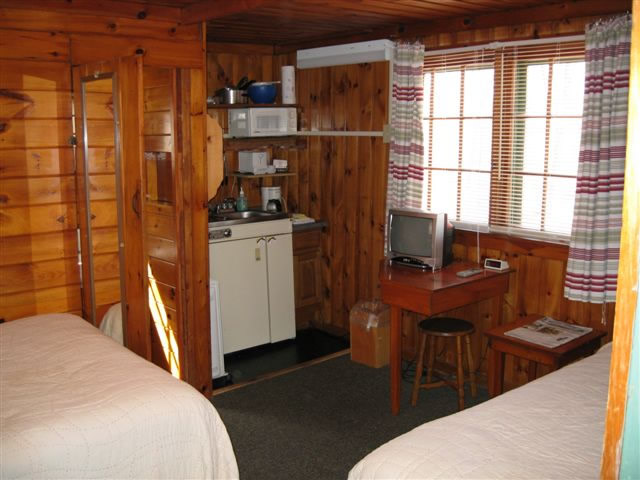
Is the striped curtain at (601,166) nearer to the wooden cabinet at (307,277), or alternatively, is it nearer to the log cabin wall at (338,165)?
the log cabin wall at (338,165)

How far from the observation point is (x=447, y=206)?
4.64 m

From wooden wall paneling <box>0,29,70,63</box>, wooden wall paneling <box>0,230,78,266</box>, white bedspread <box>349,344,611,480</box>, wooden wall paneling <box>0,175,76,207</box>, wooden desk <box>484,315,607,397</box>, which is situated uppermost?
wooden wall paneling <box>0,29,70,63</box>

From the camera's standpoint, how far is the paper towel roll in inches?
217

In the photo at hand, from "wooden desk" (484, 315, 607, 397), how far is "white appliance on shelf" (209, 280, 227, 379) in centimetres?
180

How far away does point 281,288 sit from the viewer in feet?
17.4

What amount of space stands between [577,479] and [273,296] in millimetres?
3506

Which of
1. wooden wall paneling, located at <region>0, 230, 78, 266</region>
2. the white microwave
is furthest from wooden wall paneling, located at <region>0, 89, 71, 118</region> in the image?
the white microwave

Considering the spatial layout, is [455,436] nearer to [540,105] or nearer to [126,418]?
[126,418]

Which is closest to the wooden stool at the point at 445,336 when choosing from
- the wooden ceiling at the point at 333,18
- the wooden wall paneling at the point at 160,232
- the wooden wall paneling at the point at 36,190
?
the wooden wall paneling at the point at 160,232

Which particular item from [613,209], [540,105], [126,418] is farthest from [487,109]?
[126,418]

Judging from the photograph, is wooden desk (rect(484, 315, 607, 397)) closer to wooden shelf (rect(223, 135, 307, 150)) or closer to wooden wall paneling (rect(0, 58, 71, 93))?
wooden shelf (rect(223, 135, 307, 150))

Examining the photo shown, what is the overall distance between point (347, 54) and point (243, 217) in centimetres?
152

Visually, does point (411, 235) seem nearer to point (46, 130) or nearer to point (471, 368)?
point (471, 368)

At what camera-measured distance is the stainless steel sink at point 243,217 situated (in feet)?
16.1
